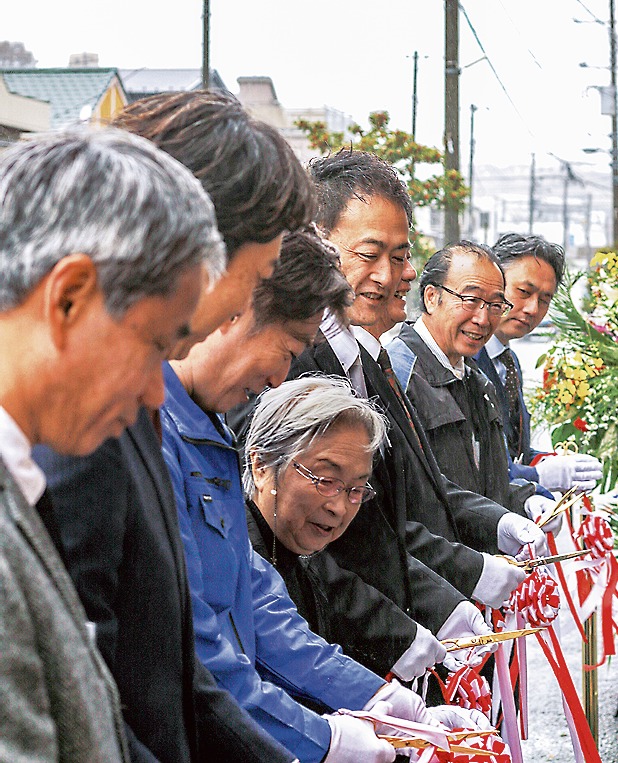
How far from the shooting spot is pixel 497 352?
4676 mm

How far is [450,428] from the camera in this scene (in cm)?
346

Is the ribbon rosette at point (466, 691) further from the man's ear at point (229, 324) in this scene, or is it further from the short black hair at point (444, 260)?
the short black hair at point (444, 260)

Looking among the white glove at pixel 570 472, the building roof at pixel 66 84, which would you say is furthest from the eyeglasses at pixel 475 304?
the building roof at pixel 66 84

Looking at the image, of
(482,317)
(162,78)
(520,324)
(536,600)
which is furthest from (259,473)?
(162,78)

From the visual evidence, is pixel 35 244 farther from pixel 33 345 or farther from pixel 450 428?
pixel 450 428

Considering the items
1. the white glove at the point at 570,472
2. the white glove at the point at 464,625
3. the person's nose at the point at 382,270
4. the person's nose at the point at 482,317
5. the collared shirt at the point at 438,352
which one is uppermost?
the person's nose at the point at 382,270

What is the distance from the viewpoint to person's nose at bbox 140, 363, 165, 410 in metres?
1.07

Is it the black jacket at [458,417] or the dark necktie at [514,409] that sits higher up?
the black jacket at [458,417]

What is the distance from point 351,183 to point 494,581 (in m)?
1.09

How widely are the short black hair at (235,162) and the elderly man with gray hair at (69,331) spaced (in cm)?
46

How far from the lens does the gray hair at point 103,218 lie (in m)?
0.95

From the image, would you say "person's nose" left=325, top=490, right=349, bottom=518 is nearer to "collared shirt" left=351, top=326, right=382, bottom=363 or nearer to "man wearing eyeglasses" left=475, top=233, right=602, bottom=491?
"collared shirt" left=351, top=326, right=382, bottom=363

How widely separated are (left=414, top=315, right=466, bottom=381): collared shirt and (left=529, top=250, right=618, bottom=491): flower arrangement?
1.15 m

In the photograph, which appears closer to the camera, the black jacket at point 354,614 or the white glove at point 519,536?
the black jacket at point 354,614
